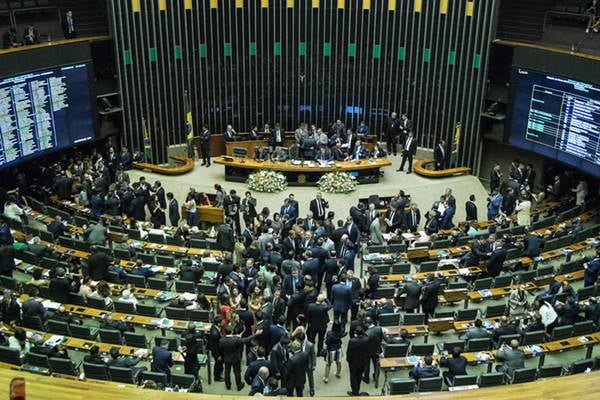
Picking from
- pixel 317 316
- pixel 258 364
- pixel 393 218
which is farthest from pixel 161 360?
pixel 393 218

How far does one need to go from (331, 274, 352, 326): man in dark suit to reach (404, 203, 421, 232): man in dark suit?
4891 mm

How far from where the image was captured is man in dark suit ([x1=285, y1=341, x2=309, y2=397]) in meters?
10.9

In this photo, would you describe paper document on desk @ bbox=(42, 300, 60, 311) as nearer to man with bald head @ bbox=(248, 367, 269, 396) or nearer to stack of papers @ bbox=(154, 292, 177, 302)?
stack of papers @ bbox=(154, 292, 177, 302)

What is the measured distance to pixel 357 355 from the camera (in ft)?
37.9

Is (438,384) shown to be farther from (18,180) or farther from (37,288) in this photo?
(18,180)

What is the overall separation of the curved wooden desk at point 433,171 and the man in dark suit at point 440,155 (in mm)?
206

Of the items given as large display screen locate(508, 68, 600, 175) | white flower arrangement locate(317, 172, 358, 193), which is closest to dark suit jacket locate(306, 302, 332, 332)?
white flower arrangement locate(317, 172, 358, 193)

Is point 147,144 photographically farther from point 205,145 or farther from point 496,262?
point 496,262

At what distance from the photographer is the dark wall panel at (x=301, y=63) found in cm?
2272

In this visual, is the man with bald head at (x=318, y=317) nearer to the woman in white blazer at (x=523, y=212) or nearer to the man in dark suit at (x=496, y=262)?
the man in dark suit at (x=496, y=262)

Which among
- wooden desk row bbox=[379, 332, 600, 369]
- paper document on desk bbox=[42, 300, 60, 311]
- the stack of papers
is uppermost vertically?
paper document on desk bbox=[42, 300, 60, 311]

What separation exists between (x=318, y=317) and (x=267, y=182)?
28.9 ft

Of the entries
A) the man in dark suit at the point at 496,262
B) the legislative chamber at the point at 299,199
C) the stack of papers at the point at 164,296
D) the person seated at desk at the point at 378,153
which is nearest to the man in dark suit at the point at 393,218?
the legislative chamber at the point at 299,199

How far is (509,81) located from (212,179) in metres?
9.65
